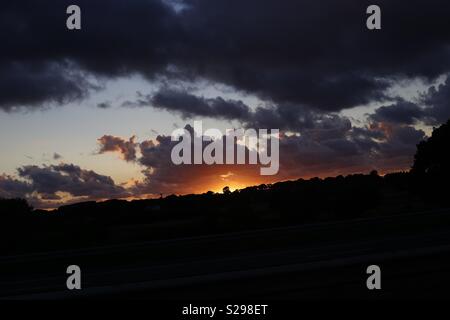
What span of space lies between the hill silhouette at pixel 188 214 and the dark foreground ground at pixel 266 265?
2496 mm

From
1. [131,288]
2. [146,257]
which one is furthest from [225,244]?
[131,288]

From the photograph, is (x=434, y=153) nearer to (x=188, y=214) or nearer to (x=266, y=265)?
(x=188, y=214)

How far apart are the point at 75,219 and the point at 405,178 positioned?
24551 millimetres

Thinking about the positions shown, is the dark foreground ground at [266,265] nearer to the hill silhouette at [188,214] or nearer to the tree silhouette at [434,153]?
the hill silhouette at [188,214]

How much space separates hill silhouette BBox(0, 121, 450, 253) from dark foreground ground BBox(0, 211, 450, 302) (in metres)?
2.50

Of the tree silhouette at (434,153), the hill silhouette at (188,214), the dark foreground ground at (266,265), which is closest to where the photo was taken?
the dark foreground ground at (266,265)

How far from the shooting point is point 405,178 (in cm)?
3091

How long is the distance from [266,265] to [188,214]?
8631 millimetres

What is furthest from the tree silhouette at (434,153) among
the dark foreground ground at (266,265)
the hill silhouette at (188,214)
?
the dark foreground ground at (266,265)

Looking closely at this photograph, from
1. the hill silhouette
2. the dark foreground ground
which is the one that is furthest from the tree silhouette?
the dark foreground ground

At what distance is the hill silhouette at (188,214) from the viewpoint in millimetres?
9500

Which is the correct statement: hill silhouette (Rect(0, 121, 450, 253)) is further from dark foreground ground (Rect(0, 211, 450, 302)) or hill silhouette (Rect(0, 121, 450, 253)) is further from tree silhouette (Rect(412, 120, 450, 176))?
tree silhouette (Rect(412, 120, 450, 176))
